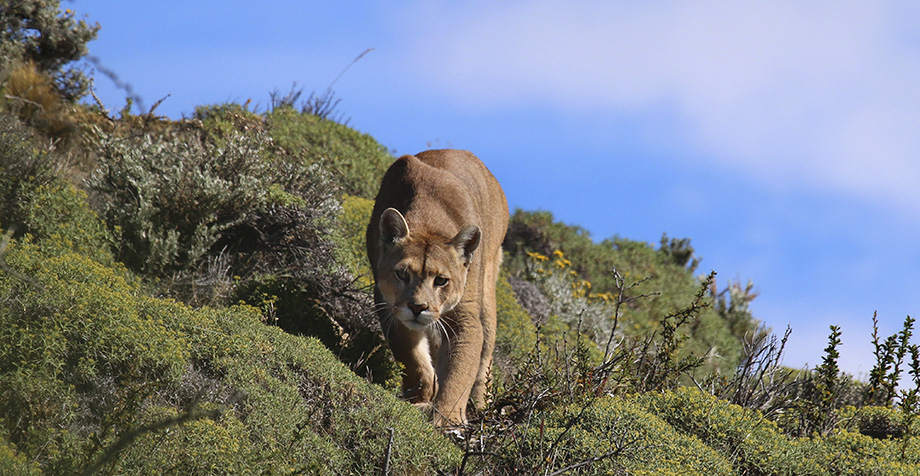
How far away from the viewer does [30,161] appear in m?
6.92

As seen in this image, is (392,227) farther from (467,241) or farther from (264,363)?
(264,363)

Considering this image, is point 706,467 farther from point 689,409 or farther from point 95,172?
point 95,172

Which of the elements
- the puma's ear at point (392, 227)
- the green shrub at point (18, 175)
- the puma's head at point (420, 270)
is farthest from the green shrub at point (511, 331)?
the green shrub at point (18, 175)

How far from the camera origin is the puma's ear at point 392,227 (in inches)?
231

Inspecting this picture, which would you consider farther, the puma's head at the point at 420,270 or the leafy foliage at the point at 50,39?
the leafy foliage at the point at 50,39

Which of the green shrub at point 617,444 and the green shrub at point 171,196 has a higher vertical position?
the green shrub at point 171,196

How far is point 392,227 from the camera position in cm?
596

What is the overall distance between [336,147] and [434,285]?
270 inches

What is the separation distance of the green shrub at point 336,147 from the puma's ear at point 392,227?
491 cm

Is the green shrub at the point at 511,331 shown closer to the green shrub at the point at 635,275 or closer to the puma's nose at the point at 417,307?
the puma's nose at the point at 417,307

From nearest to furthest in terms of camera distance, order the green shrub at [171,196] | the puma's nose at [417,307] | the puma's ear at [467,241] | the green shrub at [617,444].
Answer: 1. the green shrub at [617,444]
2. the puma's nose at [417,307]
3. the puma's ear at [467,241]
4. the green shrub at [171,196]

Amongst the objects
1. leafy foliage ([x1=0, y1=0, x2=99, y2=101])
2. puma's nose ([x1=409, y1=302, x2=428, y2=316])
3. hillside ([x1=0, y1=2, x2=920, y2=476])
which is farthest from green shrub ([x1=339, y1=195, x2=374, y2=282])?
leafy foliage ([x1=0, y1=0, x2=99, y2=101])

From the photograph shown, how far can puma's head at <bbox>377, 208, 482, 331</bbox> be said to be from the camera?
18.7ft

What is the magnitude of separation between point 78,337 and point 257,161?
395cm
